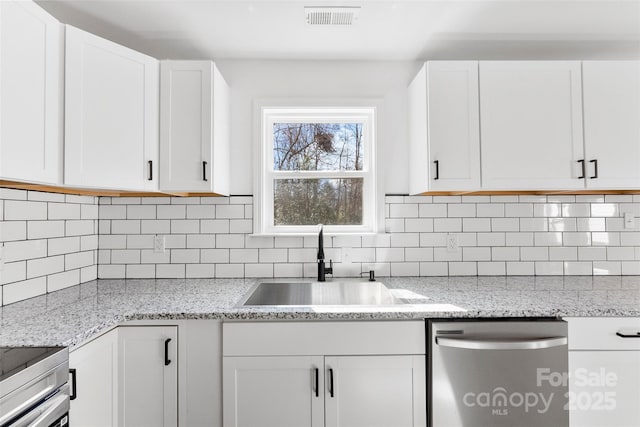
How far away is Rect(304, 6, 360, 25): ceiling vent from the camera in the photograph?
172 cm

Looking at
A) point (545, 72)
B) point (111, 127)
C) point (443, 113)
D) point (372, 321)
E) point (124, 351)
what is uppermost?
point (545, 72)

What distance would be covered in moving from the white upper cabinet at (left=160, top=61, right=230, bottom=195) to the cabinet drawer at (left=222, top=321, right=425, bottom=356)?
82 centimetres

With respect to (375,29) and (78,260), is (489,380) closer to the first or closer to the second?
(375,29)

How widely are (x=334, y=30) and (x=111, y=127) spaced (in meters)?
1.25

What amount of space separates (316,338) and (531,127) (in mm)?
1591

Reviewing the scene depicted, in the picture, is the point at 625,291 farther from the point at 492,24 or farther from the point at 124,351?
the point at 124,351

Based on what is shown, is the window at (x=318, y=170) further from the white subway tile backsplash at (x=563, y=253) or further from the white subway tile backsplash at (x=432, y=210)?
the white subway tile backsplash at (x=563, y=253)

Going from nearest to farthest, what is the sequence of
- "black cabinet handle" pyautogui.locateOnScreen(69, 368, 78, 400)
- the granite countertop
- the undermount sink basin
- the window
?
"black cabinet handle" pyautogui.locateOnScreen(69, 368, 78, 400) < the granite countertop < the undermount sink basin < the window

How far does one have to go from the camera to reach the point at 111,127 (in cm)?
170

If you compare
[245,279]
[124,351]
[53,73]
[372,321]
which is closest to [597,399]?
[372,321]

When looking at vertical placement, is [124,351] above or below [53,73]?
below

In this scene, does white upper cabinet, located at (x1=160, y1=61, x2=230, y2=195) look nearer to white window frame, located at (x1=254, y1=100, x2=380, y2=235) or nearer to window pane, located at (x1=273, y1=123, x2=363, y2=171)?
white window frame, located at (x1=254, y1=100, x2=380, y2=235)

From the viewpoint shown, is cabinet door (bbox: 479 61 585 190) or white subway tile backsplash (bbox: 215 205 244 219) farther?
white subway tile backsplash (bbox: 215 205 244 219)

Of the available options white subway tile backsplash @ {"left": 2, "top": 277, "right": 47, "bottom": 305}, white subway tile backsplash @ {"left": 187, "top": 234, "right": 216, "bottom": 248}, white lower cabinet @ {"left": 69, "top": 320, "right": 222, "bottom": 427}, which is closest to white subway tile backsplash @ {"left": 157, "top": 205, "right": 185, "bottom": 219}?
white subway tile backsplash @ {"left": 187, "top": 234, "right": 216, "bottom": 248}
